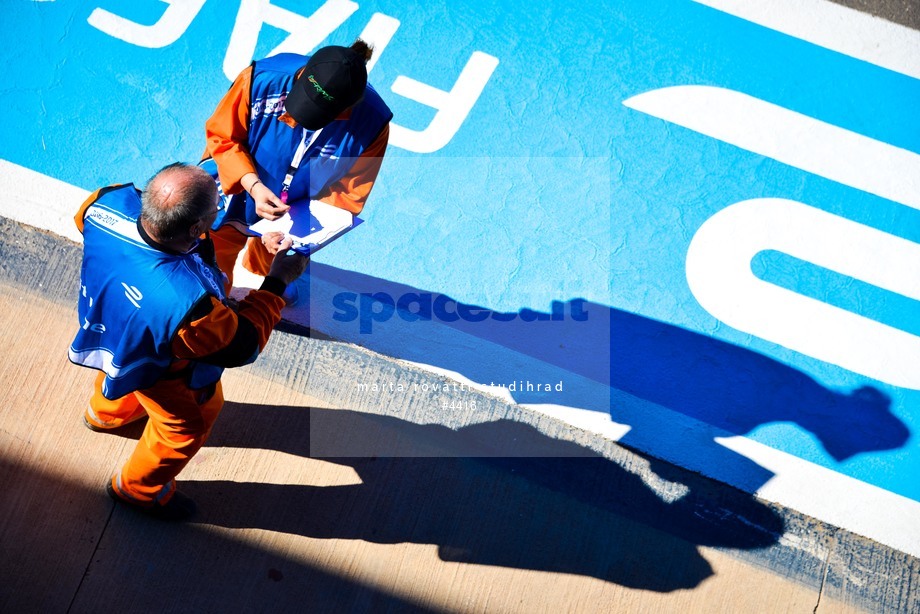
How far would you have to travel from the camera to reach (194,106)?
477 centimetres

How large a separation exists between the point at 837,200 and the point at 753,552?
8.28 ft

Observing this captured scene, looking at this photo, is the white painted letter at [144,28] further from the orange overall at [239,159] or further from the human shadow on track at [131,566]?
the human shadow on track at [131,566]

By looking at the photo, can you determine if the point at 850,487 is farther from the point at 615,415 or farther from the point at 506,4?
the point at 506,4

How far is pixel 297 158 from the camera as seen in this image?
10.9 feet

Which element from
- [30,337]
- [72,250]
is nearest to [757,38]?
[72,250]

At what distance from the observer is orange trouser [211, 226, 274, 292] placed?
3.68 metres

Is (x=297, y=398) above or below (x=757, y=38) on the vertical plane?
below

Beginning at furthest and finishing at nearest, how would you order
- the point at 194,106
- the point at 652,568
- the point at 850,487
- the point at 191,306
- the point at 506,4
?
the point at 506,4 < the point at 194,106 < the point at 850,487 < the point at 652,568 < the point at 191,306


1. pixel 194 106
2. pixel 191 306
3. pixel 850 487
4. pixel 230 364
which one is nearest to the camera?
pixel 191 306

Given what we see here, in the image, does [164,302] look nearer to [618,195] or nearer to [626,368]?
[626,368]

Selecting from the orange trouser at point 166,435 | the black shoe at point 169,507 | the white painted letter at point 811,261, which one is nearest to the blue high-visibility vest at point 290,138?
the orange trouser at point 166,435

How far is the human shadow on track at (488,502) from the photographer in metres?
3.96

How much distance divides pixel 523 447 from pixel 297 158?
7.07ft

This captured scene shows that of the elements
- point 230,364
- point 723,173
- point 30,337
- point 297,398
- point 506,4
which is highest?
point 506,4
